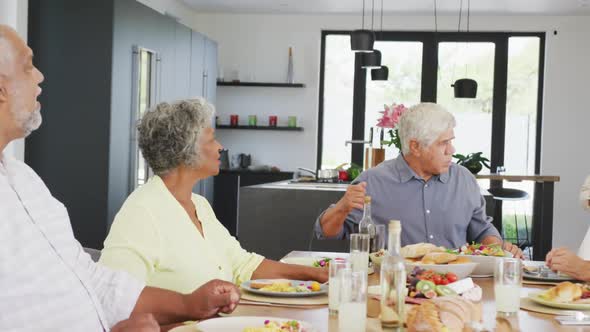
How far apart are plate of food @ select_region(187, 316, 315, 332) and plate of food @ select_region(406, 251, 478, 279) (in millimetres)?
742

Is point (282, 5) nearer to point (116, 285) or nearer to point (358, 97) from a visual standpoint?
point (358, 97)

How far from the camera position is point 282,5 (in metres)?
9.53

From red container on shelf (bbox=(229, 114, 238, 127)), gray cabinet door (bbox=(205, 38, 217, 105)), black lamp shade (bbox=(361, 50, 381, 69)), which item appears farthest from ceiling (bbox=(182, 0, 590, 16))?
red container on shelf (bbox=(229, 114, 238, 127))

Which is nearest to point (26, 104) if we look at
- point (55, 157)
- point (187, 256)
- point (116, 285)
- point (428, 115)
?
point (116, 285)

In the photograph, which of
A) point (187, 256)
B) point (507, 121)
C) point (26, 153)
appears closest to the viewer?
point (187, 256)

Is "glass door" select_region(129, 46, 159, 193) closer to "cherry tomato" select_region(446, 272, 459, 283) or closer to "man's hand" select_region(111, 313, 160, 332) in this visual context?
"cherry tomato" select_region(446, 272, 459, 283)

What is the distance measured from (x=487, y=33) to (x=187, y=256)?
26.5 ft

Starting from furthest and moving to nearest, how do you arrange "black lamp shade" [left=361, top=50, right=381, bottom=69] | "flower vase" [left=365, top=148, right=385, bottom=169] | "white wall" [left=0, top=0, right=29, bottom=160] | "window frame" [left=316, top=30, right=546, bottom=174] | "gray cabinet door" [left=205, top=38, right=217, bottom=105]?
"window frame" [left=316, top=30, right=546, bottom=174], "gray cabinet door" [left=205, top=38, right=217, bottom=105], "black lamp shade" [left=361, top=50, right=381, bottom=69], "flower vase" [left=365, top=148, right=385, bottom=169], "white wall" [left=0, top=0, right=29, bottom=160]

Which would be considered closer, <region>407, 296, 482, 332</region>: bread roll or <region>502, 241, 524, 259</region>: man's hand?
<region>407, 296, 482, 332</region>: bread roll

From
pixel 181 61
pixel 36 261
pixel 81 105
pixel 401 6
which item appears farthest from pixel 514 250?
pixel 401 6

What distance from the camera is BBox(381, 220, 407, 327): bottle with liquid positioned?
6.05ft

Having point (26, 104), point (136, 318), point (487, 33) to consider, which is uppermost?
point (487, 33)

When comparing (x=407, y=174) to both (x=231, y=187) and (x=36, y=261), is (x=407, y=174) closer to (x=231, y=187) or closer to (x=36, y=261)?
(x=36, y=261)

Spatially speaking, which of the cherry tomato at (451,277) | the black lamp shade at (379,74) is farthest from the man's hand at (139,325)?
the black lamp shade at (379,74)
